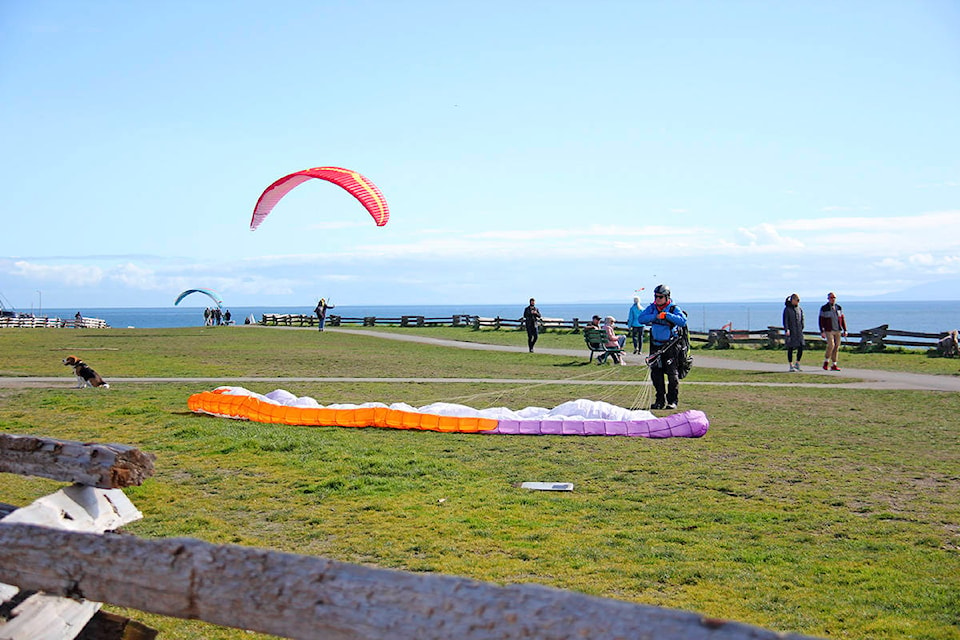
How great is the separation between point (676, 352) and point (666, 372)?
482mm

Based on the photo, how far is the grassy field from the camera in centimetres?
598

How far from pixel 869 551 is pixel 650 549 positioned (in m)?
Answer: 1.71

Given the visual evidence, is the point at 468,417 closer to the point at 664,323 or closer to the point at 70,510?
the point at 664,323

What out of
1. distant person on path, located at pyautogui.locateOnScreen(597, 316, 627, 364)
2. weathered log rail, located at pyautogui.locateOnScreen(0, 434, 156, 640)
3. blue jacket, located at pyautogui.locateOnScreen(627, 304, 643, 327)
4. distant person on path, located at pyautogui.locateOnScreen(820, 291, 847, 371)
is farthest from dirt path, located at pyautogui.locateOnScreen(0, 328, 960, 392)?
weathered log rail, located at pyautogui.locateOnScreen(0, 434, 156, 640)

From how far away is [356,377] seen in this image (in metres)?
21.9

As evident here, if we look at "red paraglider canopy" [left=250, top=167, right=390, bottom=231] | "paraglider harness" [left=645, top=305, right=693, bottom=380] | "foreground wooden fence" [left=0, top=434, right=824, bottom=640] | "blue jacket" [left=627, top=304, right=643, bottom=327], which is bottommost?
"foreground wooden fence" [left=0, top=434, right=824, bottom=640]

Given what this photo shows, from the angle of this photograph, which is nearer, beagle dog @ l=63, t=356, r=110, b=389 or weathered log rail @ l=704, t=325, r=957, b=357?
beagle dog @ l=63, t=356, r=110, b=389

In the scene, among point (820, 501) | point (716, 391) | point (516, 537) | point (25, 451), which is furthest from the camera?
point (716, 391)

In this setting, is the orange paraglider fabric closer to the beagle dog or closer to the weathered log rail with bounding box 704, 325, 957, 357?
the beagle dog

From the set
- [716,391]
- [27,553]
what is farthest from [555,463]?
[716,391]

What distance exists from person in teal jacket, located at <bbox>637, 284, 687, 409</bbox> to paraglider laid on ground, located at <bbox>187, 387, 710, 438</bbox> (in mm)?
2448

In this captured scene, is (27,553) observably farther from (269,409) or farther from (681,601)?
(269,409)

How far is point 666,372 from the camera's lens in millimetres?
15453

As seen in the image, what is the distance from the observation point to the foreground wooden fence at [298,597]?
2617 mm
